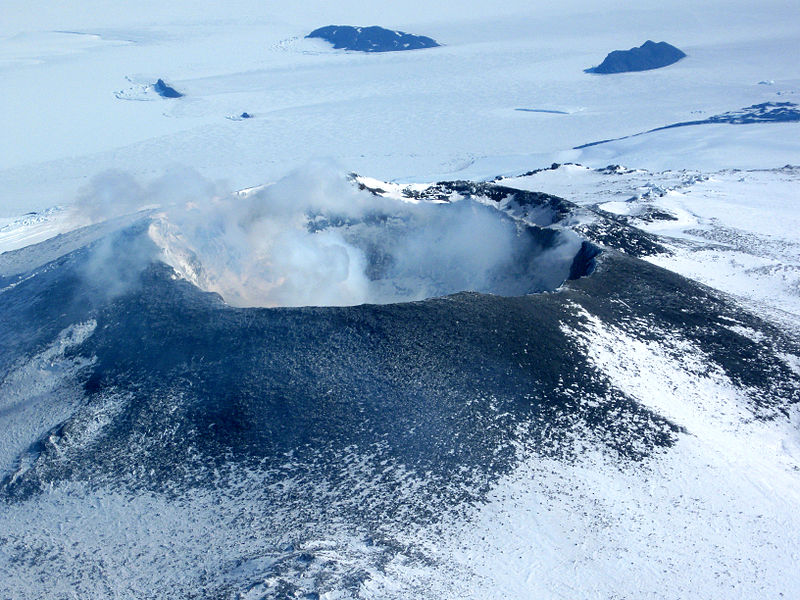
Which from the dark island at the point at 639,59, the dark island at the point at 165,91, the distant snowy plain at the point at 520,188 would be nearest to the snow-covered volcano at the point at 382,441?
the distant snowy plain at the point at 520,188

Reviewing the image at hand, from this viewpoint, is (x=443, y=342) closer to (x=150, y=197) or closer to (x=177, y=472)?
(x=177, y=472)

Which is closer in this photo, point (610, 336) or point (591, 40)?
point (610, 336)

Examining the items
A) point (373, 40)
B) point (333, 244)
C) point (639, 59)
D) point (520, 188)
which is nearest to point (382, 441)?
point (333, 244)


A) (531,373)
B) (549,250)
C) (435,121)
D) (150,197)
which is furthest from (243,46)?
(531,373)

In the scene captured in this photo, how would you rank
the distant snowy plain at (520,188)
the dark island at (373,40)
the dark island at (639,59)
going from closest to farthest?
the distant snowy plain at (520,188) → the dark island at (639,59) → the dark island at (373,40)

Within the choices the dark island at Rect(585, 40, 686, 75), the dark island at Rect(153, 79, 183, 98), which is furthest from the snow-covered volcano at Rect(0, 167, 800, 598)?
the dark island at Rect(585, 40, 686, 75)

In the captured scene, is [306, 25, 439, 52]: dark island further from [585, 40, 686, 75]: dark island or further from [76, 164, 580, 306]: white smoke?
[76, 164, 580, 306]: white smoke

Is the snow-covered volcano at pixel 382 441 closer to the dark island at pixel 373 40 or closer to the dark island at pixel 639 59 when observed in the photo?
the dark island at pixel 639 59
